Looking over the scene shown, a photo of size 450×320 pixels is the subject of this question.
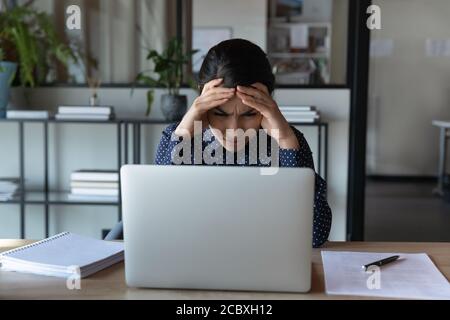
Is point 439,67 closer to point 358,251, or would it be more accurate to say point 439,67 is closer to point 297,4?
point 297,4

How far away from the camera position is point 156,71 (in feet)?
10.5

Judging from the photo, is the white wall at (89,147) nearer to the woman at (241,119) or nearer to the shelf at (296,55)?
the shelf at (296,55)

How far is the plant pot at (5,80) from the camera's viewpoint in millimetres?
3154

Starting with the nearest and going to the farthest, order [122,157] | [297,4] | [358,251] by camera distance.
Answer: [358,251], [122,157], [297,4]

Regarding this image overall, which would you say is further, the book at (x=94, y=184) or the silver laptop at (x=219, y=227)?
the book at (x=94, y=184)

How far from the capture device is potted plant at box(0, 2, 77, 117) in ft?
10.4

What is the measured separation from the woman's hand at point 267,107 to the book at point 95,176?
171 centimetres

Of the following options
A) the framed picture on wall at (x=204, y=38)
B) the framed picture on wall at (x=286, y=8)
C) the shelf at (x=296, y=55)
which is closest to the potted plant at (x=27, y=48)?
the framed picture on wall at (x=204, y=38)

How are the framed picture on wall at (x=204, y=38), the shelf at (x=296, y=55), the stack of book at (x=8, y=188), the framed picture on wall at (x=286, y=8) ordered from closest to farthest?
the stack of book at (x=8, y=188) → the framed picture on wall at (x=204, y=38) → the shelf at (x=296, y=55) → the framed picture on wall at (x=286, y=8)

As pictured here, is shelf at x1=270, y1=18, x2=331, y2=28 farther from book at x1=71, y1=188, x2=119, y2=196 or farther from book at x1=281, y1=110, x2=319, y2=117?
book at x1=71, y1=188, x2=119, y2=196

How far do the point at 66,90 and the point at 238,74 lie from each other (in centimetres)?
215

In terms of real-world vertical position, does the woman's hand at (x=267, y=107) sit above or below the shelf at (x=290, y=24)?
below

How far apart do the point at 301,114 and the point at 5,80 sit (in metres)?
1.56
